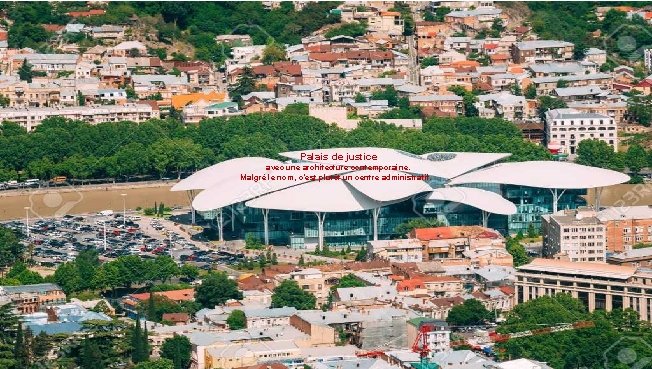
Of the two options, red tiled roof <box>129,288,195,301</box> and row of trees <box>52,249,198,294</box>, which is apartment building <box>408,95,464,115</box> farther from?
red tiled roof <box>129,288,195,301</box>

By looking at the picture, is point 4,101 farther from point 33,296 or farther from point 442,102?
point 33,296

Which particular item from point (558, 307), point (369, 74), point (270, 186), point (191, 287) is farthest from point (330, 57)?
point (558, 307)

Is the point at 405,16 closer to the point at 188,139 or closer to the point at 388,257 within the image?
the point at 188,139

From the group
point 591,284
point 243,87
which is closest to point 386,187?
point 591,284

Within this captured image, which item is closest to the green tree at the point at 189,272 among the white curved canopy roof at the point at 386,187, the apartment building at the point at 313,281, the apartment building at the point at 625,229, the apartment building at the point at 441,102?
the apartment building at the point at 313,281

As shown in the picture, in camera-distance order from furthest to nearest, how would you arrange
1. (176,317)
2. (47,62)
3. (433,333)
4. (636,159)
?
(47,62) < (636,159) < (176,317) < (433,333)

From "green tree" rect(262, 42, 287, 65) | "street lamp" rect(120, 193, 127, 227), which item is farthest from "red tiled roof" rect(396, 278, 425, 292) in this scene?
"green tree" rect(262, 42, 287, 65)
